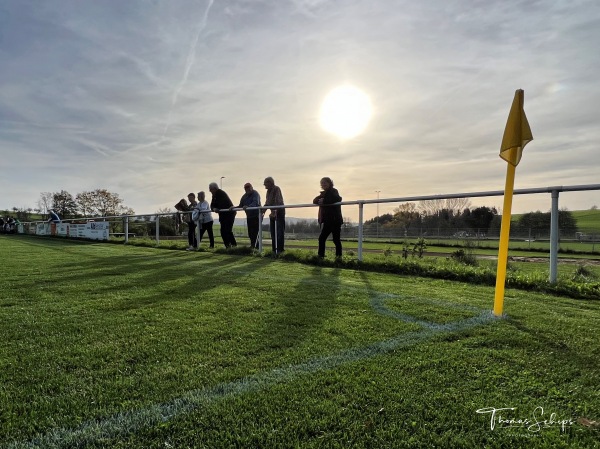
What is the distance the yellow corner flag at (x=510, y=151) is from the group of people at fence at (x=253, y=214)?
4.51 metres

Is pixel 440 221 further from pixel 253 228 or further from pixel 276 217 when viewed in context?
pixel 253 228

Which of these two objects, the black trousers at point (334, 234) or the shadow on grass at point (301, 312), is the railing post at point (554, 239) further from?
the black trousers at point (334, 234)

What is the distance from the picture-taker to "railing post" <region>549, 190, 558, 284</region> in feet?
15.5

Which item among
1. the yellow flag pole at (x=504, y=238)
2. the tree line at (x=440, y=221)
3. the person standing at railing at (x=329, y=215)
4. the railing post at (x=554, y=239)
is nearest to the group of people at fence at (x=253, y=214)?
the person standing at railing at (x=329, y=215)

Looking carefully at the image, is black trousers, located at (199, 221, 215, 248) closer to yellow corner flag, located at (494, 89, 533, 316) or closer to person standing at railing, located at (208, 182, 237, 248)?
person standing at railing, located at (208, 182, 237, 248)

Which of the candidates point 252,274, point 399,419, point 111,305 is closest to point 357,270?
point 252,274

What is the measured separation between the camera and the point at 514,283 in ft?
16.0

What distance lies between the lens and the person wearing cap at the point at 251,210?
9852 mm

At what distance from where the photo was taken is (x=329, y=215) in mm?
7832

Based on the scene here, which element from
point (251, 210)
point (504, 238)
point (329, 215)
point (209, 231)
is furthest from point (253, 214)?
point (504, 238)

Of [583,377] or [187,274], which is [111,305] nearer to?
[187,274]

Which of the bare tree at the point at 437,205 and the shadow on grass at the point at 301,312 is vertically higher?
the bare tree at the point at 437,205

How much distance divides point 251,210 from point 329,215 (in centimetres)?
304

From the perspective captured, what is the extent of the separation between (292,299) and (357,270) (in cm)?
291
